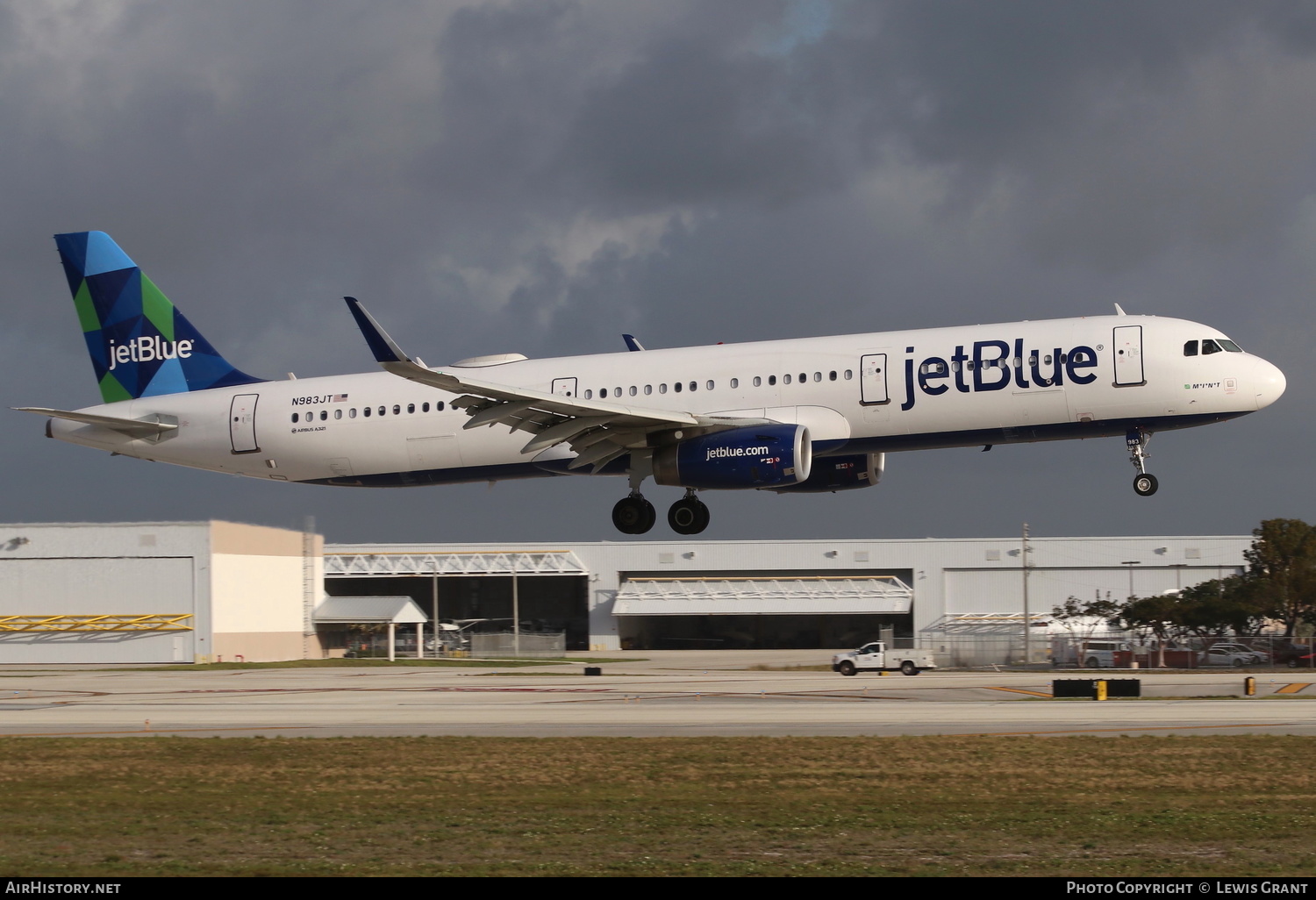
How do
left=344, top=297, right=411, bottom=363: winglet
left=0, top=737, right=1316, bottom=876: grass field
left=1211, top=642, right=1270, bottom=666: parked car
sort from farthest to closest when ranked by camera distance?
left=1211, top=642, right=1270, bottom=666: parked car
left=344, top=297, right=411, bottom=363: winglet
left=0, top=737, right=1316, bottom=876: grass field

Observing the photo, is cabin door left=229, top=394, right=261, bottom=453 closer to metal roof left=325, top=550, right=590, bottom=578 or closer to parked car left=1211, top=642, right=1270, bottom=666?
parked car left=1211, top=642, right=1270, bottom=666

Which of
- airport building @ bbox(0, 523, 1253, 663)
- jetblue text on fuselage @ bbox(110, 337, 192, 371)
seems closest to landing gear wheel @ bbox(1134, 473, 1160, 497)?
jetblue text on fuselage @ bbox(110, 337, 192, 371)

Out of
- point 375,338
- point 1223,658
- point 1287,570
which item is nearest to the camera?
point 375,338

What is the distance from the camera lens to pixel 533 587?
123 m

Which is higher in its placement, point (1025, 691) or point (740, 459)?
point (740, 459)

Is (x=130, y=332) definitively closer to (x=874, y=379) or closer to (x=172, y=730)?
(x=172, y=730)

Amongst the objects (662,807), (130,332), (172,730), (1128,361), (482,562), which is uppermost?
(130,332)

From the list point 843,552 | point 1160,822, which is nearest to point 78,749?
point 1160,822

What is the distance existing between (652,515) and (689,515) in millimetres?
1123

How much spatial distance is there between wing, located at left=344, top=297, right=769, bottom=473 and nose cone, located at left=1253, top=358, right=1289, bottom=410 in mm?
12041

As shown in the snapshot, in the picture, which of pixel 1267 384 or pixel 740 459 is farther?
pixel 740 459

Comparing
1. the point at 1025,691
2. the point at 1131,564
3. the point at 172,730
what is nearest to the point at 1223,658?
the point at 1025,691

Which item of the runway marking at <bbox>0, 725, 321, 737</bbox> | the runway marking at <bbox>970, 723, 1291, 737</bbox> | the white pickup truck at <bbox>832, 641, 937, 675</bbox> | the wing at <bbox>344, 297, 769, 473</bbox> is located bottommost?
the white pickup truck at <bbox>832, 641, 937, 675</bbox>

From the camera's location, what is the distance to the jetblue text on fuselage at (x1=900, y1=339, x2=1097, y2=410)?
34.8 metres
